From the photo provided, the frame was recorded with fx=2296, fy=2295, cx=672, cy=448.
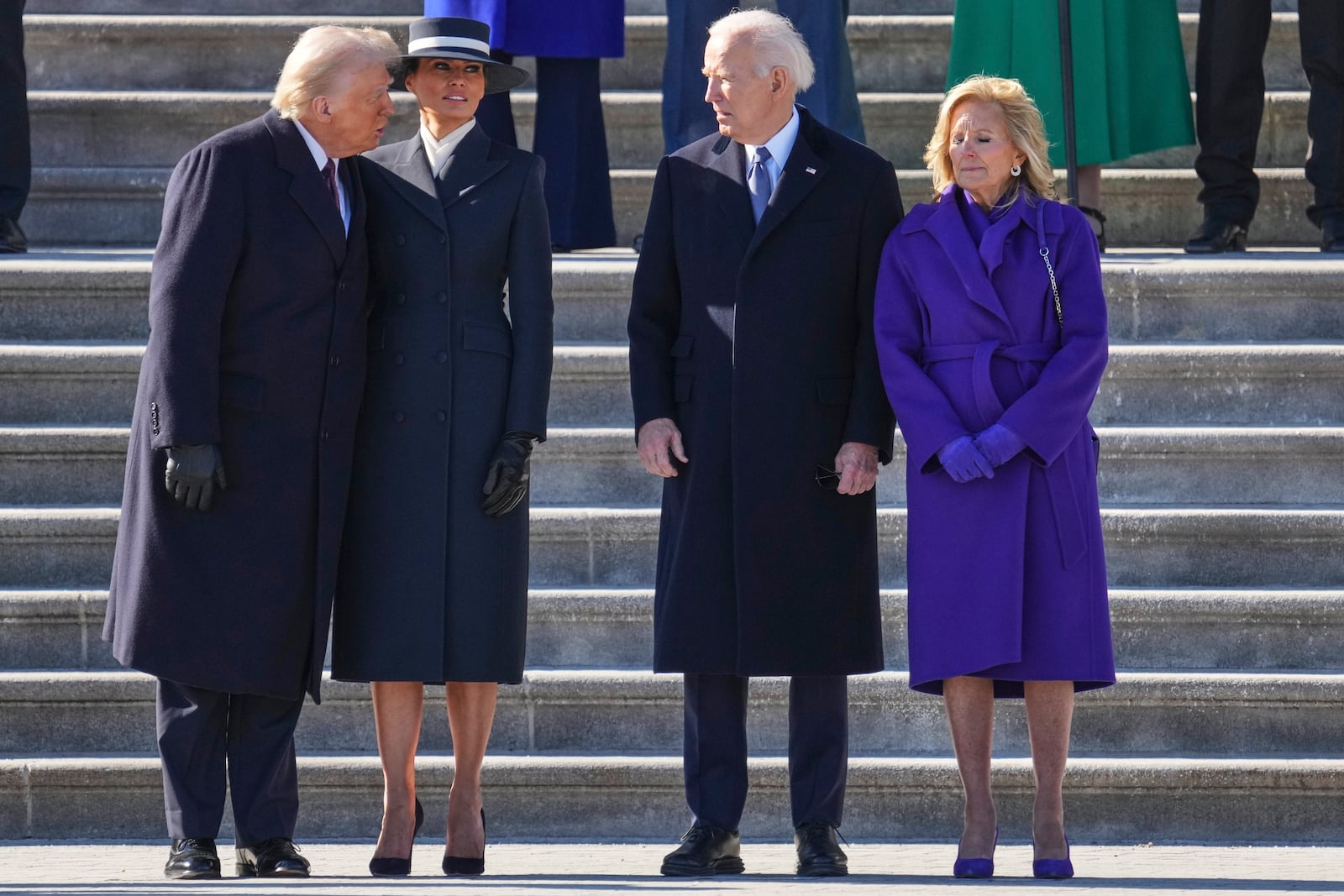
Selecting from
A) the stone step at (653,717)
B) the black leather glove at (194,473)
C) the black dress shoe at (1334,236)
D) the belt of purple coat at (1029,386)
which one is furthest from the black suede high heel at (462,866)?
the black dress shoe at (1334,236)

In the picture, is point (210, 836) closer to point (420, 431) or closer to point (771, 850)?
point (420, 431)

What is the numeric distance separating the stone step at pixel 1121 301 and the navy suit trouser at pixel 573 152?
33cm

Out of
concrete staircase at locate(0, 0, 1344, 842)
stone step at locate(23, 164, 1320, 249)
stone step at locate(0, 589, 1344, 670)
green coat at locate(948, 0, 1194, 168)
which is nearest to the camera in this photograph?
concrete staircase at locate(0, 0, 1344, 842)

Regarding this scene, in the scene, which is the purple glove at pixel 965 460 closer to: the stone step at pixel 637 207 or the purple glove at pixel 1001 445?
the purple glove at pixel 1001 445

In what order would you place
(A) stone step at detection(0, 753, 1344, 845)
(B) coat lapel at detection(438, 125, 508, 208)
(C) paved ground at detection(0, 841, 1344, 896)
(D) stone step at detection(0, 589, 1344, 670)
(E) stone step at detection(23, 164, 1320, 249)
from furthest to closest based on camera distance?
(E) stone step at detection(23, 164, 1320, 249)
(D) stone step at detection(0, 589, 1344, 670)
(A) stone step at detection(0, 753, 1344, 845)
(B) coat lapel at detection(438, 125, 508, 208)
(C) paved ground at detection(0, 841, 1344, 896)

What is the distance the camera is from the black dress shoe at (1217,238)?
757 cm

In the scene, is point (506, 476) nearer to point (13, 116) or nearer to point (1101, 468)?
point (1101, 468)

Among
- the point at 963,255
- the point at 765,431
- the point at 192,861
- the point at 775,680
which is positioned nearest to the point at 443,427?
the point at 765,431

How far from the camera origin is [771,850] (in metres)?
5.50

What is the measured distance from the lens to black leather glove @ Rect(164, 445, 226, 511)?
484 cm

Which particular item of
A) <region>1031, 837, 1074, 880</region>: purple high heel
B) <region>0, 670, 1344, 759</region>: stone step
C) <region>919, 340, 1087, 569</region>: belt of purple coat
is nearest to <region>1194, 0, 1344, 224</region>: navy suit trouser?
<region>0, 670, 1344, 759</region>: stone step

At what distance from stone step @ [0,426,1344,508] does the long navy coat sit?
1477 millimetres

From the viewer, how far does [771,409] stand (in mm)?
5078

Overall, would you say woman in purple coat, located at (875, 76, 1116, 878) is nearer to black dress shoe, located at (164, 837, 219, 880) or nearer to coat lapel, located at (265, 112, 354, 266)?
coat lapel, located at (265, 112, 354, 266)
